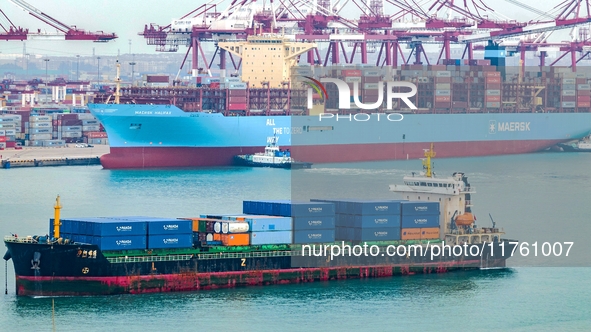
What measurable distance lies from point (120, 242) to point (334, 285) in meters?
5.31

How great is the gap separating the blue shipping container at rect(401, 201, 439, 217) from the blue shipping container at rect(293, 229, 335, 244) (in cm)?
208

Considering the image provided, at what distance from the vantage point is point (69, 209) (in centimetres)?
4172

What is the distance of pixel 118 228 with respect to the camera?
27.1 metres

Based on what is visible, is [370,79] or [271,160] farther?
[370,79]

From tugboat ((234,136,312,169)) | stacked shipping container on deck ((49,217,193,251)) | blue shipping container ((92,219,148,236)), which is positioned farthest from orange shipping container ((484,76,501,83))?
blue shipping container ((92,219,148,236))

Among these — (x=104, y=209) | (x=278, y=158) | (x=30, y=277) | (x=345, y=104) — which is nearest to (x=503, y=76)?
(x=345, y=104)

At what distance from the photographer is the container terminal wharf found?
64875mm

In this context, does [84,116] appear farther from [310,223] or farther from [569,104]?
[310,223]

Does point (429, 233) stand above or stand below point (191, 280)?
above

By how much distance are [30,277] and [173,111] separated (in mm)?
32847

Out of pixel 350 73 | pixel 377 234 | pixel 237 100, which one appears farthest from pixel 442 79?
pixel 377 234

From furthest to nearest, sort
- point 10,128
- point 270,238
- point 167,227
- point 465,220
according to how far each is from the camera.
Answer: point 10,128 → point 465,220 → point 270,238 → point 167,227

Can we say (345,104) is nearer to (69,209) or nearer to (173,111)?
(173,111)

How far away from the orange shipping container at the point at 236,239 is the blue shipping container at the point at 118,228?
1.95 metres
